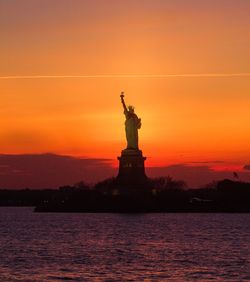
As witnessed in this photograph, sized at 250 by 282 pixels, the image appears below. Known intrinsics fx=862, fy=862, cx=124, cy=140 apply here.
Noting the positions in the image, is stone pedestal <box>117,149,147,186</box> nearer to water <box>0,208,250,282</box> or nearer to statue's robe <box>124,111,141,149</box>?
statue's robe <box>124,111,141,149</box>

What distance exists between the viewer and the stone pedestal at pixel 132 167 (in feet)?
295

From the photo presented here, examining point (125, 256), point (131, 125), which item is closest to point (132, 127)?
point (131, 125)

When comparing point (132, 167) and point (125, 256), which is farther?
Answer: point (132, 167)

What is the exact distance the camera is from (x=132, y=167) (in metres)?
90.4

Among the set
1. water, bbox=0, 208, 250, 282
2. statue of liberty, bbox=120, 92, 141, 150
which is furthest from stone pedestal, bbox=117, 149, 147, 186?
water, bbox=0, 208, 250, 282

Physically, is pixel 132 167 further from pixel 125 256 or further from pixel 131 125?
pixel 125 256

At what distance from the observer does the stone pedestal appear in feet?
295

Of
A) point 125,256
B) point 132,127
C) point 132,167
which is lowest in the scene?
point 125,256

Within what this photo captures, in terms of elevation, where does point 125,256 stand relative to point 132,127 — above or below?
below

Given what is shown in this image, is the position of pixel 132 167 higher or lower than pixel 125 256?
higher

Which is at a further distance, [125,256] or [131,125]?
[131,125]

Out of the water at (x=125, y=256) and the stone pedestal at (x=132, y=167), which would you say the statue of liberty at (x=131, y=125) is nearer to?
the stone pedestal at (x=132, y=167)

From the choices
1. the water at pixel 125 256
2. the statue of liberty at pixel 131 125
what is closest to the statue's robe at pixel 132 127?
the statue of liberty at pixel 131 125

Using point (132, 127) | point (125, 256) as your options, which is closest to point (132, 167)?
point (132, 127)
